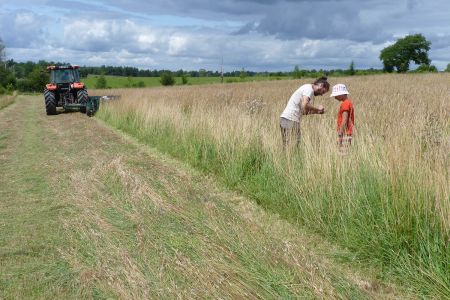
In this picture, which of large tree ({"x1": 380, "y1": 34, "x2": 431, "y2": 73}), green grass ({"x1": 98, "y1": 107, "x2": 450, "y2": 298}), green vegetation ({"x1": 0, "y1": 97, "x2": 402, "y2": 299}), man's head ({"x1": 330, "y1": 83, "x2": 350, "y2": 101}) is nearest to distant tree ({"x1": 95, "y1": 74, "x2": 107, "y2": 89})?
large tree ({"x1": 380, "y1": 34, "x2": 431, "y2": 73})

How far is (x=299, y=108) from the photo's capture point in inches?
274

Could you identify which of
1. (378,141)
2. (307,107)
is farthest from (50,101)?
(378,141)

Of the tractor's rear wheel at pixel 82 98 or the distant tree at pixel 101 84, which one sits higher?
the tractor's rear wheel at pixel 82 98

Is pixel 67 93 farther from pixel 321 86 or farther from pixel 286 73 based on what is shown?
pixel 286 73

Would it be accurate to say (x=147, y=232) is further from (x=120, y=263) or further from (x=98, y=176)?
(x=98, y=176)

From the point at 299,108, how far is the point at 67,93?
58.5ft

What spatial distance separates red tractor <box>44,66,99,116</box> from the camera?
21.2 metres

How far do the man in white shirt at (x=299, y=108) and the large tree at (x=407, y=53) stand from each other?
7781cm

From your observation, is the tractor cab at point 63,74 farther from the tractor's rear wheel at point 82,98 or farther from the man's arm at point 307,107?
the man's arm at point 307,107

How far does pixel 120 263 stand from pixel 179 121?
7394 mm

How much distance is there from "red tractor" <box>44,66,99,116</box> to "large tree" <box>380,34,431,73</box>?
221 ft

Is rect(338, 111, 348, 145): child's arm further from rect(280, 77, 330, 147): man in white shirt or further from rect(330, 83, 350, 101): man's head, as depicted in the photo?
rect(280, 77, 330, 147): man in white shirt

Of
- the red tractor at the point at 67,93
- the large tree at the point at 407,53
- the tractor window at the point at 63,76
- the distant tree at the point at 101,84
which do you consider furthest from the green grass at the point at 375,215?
the large tree at the point at 407,53

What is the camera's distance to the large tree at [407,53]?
79.2 meters
